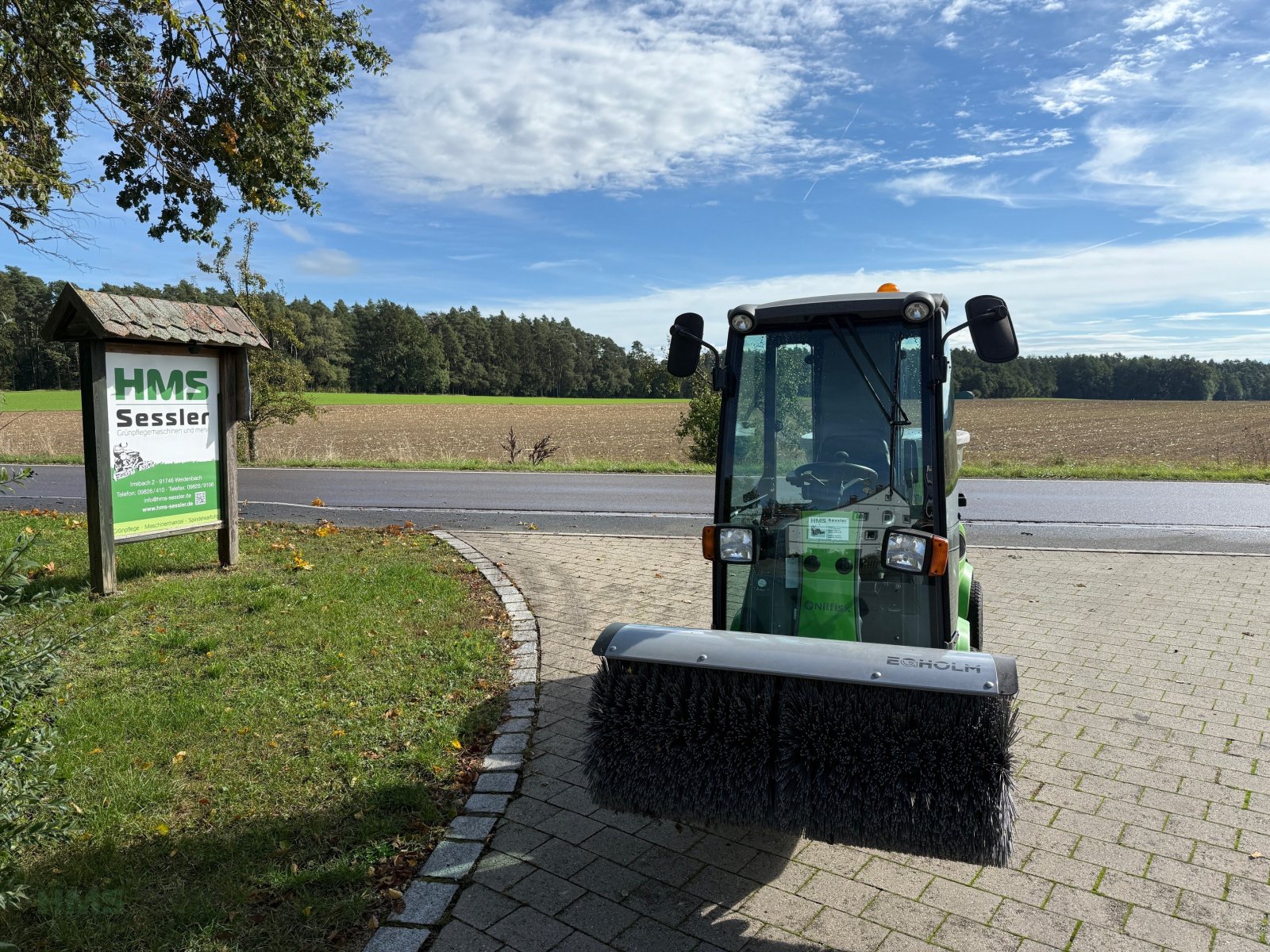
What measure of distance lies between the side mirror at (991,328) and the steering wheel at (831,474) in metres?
0.71

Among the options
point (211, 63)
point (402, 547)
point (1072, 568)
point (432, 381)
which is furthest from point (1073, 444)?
point (432, 381)

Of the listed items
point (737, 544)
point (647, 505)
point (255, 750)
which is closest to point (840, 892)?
point (737, 544)

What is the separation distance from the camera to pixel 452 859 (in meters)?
3.42

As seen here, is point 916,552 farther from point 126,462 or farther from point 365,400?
point 365,400

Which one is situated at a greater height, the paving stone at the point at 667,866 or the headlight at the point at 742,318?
the headlight at the point at 742,318

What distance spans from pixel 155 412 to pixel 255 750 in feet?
15.1

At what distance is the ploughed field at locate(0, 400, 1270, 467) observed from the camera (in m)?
27.2

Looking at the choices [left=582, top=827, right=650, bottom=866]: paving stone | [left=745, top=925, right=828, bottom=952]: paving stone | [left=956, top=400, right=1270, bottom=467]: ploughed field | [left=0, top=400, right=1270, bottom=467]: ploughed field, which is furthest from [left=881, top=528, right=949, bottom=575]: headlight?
[left=956, top=400, right=1270, bottom=467]: ploughed field

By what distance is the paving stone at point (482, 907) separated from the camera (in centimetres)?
304

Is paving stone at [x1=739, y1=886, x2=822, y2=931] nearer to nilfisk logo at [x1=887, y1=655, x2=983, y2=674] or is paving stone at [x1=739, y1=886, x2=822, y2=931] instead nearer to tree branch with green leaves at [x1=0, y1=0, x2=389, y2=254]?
nilfisk logo at [x1=887, y1=655, x2=983, y2=674]

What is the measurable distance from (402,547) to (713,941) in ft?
24.0

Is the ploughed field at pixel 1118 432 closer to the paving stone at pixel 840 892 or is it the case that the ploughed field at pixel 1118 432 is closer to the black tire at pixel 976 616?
the black tire at pixel 976 616

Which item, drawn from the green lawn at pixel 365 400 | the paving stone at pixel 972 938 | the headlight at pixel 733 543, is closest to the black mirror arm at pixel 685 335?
the headlight at pixel 733 543

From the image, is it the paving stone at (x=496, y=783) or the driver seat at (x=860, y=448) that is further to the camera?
the paving stone at (x=496, y=783)
